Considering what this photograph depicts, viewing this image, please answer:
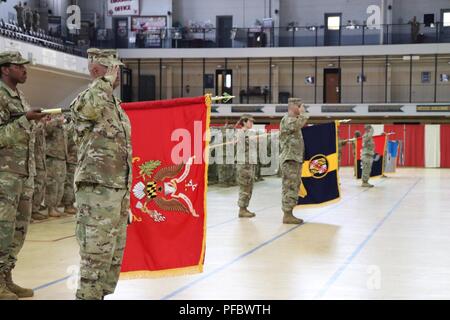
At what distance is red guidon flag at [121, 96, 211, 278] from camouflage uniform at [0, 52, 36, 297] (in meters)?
0.93

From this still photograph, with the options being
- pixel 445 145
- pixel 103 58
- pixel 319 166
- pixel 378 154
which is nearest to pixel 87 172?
pixel 103 58

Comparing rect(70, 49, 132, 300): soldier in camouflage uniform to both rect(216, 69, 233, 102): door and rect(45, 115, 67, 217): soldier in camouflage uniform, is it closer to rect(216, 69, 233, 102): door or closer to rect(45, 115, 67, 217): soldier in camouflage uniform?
rect(45, 115, 67, 217): soldier in camouflage uniform

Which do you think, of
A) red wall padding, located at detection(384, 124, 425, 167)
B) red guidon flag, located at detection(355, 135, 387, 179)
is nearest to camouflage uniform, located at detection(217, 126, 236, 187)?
red guidon flag, located at detection(355, 135, 387, 179)

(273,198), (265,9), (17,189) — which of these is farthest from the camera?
(265,9)

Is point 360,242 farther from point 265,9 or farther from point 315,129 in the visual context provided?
point 265,9

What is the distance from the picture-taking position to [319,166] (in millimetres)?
11727

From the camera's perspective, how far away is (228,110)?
37.3 meters

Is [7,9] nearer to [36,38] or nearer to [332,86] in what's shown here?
[36,38]

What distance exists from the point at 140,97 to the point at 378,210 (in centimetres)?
2782

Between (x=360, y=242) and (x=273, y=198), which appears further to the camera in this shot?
(x=273, y=198)

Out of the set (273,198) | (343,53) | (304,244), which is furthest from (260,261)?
(343,53)

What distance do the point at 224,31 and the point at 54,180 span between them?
29414 millimetres

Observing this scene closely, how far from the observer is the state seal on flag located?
11656 mm

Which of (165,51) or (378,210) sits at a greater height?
(165,51)
